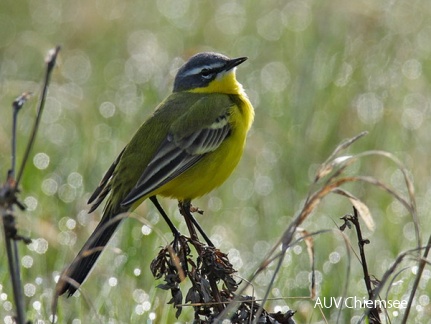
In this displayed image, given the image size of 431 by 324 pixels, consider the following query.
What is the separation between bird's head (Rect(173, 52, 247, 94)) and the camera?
671cm

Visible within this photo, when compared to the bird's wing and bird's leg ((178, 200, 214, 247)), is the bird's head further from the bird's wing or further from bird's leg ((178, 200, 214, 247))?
bird's leg ((178, 200, 214, 247))

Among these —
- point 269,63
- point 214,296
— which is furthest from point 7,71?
point 214,296

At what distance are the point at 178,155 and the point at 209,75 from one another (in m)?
1.16

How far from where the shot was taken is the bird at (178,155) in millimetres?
5629

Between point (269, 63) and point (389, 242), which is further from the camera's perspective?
point (269, 63)

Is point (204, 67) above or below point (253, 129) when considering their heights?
above

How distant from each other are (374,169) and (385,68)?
1692mm

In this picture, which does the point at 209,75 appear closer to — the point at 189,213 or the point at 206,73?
the point at 206,73

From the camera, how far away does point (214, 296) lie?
4496 mm

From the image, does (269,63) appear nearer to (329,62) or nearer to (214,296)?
(329,62)

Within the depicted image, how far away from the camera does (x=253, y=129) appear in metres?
8.78

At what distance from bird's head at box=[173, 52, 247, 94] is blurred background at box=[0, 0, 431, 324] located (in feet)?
2.86

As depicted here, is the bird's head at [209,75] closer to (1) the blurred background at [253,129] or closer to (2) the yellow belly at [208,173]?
(2) the yellow belly at [208,173]

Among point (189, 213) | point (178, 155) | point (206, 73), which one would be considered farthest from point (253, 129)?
point (189, 213)
